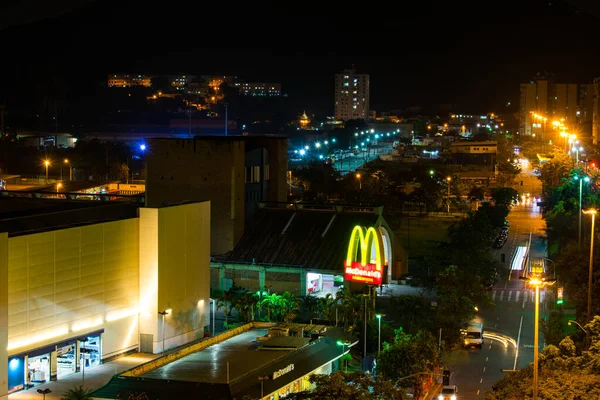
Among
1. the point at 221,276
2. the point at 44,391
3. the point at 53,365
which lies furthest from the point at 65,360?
the point at 221,276

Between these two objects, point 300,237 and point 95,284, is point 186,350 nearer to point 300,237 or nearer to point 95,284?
point 95,284

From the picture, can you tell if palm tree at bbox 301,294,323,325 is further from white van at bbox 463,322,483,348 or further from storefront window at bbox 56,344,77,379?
storefront window at bbox 56,344,77,379

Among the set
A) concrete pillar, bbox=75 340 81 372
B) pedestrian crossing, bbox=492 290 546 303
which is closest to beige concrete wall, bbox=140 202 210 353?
concrete pillar, bbox=75 340 81 372

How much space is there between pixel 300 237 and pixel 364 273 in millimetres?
7689

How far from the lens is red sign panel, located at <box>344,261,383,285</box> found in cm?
2658

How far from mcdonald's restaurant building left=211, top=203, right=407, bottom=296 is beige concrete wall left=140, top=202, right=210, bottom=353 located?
5.87 metres

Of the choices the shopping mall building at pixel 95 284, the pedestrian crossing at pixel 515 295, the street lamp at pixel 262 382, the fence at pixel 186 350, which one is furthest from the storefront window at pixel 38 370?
the pedestrian crossing at pixel 515 295

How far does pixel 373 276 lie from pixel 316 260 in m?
6.46

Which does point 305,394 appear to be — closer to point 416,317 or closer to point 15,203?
point 416,317

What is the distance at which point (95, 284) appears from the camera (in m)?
23.5

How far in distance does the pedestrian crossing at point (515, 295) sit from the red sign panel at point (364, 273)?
715 centimetres

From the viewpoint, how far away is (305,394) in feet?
50.9

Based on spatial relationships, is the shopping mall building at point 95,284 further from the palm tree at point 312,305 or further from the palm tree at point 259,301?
the palm tree at point 312,305

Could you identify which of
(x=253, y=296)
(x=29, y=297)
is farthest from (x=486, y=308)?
(x=29, y=297)
